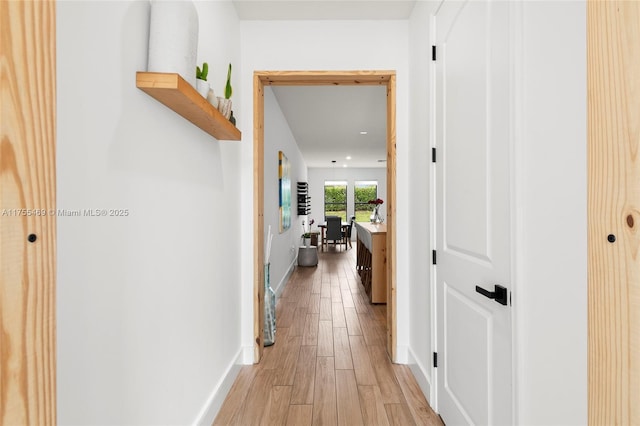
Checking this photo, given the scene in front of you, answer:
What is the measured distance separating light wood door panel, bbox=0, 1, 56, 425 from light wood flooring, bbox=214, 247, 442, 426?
1.58m

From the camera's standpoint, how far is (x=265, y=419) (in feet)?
6.01

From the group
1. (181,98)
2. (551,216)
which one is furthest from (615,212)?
(181,98)

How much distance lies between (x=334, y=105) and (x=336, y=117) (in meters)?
0.61

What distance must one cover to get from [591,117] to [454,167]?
3.01 ft

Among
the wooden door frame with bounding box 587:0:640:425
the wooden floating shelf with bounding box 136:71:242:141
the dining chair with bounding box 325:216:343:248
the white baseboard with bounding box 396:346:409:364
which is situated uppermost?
the wooden floating shelf with bounding box 136:71:242:141

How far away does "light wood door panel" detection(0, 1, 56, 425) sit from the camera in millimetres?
470

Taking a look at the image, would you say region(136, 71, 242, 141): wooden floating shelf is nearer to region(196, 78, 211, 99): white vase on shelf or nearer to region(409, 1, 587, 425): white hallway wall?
region(196, 78, 211, 99): white vase on shelf

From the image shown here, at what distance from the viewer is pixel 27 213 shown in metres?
0.49

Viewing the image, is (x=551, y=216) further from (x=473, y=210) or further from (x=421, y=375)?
(x=421, y=375)

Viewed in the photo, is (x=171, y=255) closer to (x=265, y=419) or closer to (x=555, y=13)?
(x=265, y=419)

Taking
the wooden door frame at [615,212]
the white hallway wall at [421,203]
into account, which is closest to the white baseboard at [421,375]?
the white hallway wall at [421,203]

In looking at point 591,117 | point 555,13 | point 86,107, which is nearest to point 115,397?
point 86,107

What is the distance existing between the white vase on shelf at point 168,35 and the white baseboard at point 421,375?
2109mm

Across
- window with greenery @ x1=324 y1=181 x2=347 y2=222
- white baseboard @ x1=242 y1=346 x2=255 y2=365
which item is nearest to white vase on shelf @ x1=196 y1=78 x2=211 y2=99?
white baseboard @ x1=242 y1=346 x2=255 y2=365
